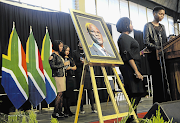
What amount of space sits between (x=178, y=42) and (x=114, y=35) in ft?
16.3

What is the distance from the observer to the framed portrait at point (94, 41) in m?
1.71

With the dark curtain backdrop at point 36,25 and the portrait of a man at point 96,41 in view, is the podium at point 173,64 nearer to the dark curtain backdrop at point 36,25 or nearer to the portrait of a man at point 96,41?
the portrait of a man at point 96,41

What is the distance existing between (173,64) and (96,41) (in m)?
0.95

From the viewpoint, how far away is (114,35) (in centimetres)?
675

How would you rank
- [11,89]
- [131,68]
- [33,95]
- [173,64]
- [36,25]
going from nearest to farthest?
[131,68] → [173,64] → [11,89] → [33,95] → [36,25]

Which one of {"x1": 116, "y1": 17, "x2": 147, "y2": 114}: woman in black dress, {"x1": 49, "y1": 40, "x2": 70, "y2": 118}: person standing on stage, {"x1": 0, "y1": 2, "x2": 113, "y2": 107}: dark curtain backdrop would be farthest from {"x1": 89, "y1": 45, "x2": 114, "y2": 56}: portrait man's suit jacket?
{"x1": 0, "y1": 2, "x2": 113, "y2": 107}: dark curtain backdrop

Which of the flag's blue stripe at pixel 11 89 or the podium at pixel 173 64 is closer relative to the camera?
the podium at pixel 173 64

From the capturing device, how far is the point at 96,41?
6.09 ft

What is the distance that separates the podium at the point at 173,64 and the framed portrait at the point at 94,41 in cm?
56

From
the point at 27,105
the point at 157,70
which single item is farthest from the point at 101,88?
the point at 157,70

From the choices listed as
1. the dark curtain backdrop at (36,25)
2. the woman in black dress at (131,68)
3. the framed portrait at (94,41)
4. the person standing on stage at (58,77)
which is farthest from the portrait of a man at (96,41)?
the dark curtain backdrop at (36,25)

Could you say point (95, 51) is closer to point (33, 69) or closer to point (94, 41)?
point (94, 41)

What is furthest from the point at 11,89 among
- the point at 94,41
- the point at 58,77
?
the point at 94,41

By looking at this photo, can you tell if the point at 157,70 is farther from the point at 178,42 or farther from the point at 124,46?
the point at 124,46
